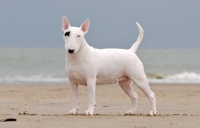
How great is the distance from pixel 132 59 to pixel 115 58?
34 centimetres

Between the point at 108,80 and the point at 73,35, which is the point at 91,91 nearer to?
the point at 108,80

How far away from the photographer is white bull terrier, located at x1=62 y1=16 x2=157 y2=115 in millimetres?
11539

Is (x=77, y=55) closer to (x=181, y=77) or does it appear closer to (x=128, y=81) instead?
(x=128, y=81)

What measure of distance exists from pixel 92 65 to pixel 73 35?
699 mm

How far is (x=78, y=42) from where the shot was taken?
37.6ft

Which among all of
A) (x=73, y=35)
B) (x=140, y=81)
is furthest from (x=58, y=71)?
(x=73, y=35)

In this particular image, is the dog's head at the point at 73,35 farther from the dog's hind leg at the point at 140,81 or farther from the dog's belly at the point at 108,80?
the dog's hind leg at the point at 140,81

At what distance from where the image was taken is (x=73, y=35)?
37.5 ft

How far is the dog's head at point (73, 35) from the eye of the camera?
11328 mm

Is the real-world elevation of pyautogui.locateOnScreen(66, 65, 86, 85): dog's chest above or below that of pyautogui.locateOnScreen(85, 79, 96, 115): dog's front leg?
above

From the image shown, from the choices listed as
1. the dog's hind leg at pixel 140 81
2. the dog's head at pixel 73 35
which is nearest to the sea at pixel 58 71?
the dog's hind leg at pixel 140 81

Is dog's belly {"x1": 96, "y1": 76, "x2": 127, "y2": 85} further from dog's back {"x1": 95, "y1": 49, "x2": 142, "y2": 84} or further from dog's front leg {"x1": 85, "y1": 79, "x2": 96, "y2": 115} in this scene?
dog's front leg {"x1": 85, "y1": 79, "x2": 96, "y2": 115}

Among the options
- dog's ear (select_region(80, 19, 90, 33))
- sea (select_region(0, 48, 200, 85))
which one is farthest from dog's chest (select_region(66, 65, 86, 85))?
sea (select_region(0, 48, 200, 85))

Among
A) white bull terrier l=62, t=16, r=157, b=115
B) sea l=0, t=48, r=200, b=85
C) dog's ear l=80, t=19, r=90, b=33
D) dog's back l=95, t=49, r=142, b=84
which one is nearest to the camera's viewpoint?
white bull terrier l=62, t=16, r=157, b=115
